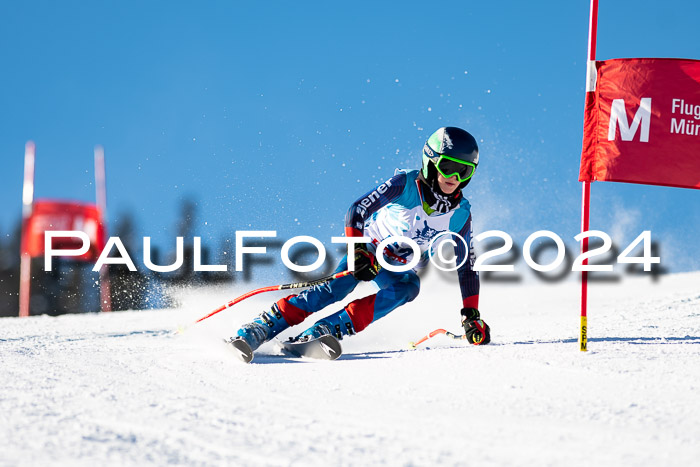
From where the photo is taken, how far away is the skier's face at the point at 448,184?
3.91 metres

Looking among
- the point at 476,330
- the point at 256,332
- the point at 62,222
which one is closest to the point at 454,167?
the point at 476,330

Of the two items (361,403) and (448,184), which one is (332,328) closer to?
(448,184)

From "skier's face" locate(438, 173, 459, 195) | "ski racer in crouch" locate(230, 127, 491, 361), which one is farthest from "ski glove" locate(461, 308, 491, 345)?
"skier's face" locate(438, 173, 459, 195)

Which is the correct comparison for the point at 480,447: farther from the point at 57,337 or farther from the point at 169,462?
the point at 57,337

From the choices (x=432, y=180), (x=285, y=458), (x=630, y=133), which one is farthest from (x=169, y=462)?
(x=630, y=133)

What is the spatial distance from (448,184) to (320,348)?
124 cm

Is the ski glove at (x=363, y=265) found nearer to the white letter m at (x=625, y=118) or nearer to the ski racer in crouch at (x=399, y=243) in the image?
the ski racer in crouch at (x=399, y=243)

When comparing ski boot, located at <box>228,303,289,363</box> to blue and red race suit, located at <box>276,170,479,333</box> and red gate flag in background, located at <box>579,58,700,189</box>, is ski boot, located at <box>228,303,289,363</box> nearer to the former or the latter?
blue and red race suit, located at <box>276,170,479,333</box>

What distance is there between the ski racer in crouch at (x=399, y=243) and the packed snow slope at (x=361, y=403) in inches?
8.9

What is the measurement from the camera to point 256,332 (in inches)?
151

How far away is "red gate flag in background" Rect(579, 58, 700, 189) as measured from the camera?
3900mm

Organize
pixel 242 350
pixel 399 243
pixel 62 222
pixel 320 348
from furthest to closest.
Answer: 1. pixel 62 222
2. pixel 399 243
3. pixel 320 348
4. pixel 242 350

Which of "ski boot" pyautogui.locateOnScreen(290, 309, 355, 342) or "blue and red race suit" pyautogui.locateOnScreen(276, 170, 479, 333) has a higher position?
"blue and red race suit" pyautogui.locateOnScreen(276, 170, 479, 333)

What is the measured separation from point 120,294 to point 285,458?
28438 millimetres
